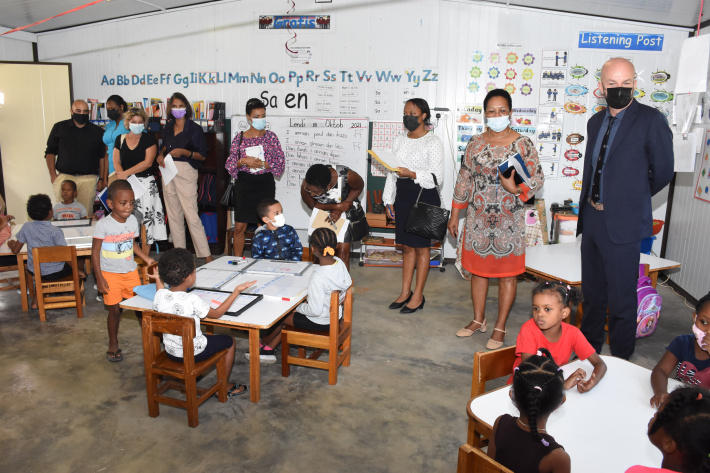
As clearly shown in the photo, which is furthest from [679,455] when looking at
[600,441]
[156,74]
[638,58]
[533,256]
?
[156,74]

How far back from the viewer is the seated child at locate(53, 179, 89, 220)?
5505mm

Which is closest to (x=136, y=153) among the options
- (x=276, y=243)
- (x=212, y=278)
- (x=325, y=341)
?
(x=276, y=243)

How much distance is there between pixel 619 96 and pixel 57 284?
14.8 ft

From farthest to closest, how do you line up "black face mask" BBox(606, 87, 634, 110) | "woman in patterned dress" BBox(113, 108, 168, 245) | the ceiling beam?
the ceiling beam → "woman in patterned dress" BBox(113, 108, 168, 245) → "black face mask" BBox(606, 87, 634, 110)

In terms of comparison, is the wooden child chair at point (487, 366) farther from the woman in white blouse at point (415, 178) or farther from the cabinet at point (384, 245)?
the cabinet at point (384, 245)

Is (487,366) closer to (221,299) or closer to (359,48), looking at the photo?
(221,299)

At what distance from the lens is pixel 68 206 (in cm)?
554

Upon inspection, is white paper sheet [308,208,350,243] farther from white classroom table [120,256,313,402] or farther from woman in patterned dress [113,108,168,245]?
woman in patterned dress [113,108,168,245]

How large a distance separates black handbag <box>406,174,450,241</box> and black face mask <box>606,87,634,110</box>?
1.59 metres

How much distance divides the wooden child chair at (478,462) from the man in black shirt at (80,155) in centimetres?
572

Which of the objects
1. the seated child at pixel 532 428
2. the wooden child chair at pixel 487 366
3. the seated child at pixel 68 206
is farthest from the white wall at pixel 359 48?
the seated child at pixel 532 428

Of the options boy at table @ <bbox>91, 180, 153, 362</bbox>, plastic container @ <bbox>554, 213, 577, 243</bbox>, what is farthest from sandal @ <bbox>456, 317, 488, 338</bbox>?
boy at table @ <bbox>91, 180, 153, 362</bbox>

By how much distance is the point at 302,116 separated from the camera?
6.89 m

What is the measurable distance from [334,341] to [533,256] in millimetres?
2103
